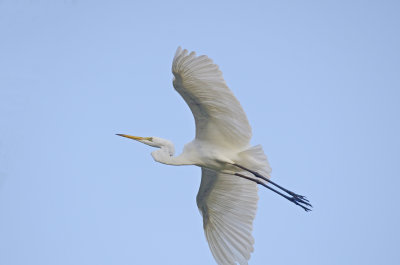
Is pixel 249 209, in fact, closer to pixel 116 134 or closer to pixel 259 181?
pixel 259 181

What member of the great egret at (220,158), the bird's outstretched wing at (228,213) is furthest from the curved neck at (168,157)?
the bird's outstretched wing at (228,213)

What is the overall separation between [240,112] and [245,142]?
0.58 meters

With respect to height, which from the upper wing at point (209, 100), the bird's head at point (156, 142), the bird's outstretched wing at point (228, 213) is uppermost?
the upper wing at point (209, 100)

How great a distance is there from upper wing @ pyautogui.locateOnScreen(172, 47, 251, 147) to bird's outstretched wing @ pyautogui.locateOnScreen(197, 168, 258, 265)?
31.7 inches

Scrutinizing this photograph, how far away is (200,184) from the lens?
796 cm

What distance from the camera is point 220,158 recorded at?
7.24m

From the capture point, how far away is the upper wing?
625 centimetres

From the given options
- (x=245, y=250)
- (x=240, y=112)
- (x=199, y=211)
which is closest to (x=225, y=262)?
(x=245, y=250)

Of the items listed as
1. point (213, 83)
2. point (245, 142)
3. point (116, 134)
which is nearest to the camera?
point (213, 83)

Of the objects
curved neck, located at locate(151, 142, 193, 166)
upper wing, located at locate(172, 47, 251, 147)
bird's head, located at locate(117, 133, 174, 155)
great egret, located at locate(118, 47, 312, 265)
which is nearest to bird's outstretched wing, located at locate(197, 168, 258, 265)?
great egret, located at locate(118, 47, 312, 265)

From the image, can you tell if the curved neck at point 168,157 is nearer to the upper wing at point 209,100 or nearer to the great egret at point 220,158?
the great egret at point 220,158

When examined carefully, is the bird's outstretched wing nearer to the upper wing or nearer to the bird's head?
the bird's head

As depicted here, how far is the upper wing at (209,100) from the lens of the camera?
20.5 feet

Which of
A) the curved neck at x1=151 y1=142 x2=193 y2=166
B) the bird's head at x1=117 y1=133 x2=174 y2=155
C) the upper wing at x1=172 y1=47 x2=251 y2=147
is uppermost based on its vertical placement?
the upper wing at x1=172 y1=47 x2=251 y2=147
